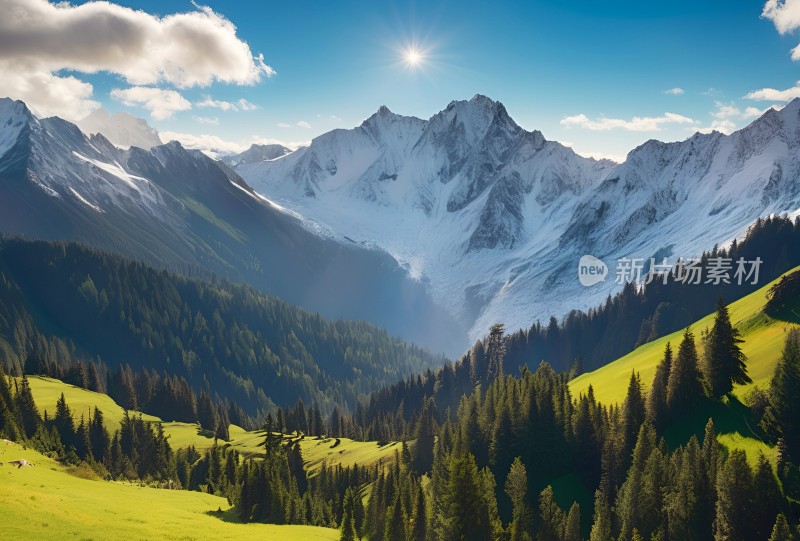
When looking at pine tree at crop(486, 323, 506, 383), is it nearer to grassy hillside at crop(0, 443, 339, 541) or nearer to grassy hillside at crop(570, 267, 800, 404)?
grassy hillside at crop(570, 267, 800, 404)

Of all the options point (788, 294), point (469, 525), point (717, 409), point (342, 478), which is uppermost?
point (788, 294)

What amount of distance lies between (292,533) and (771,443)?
49472 mm

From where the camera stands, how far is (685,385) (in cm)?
7694

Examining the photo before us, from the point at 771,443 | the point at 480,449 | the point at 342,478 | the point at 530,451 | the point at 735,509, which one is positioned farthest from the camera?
the point at 342,478

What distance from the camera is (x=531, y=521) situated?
73375mm

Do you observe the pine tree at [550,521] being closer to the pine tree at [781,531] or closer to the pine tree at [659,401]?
the pine tree at [659,401]

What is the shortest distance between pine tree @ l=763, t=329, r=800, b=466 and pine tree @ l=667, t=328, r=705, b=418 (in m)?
11.6

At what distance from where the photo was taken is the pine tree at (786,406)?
5994cm

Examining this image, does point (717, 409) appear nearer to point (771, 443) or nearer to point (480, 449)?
point (771, 443)

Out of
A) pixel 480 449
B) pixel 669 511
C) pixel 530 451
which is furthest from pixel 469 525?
pixel 480 449

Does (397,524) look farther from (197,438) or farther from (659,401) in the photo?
(197,438)

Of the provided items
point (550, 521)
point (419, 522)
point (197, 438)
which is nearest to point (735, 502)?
point (550, 521)

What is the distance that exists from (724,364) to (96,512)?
69614 millimetres

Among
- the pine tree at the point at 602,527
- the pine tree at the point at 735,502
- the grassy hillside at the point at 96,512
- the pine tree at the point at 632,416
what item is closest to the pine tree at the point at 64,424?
the grassy hillside at the point at 96,512
